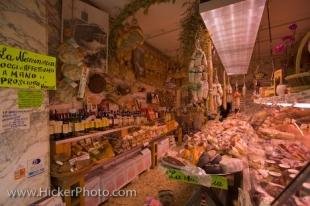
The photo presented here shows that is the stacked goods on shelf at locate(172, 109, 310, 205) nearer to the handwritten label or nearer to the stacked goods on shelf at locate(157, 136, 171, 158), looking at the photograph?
the handwritten label

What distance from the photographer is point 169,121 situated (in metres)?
5.90

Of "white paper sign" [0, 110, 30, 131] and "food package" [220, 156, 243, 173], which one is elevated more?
"white paper sign" [0, 110, 30, 131]

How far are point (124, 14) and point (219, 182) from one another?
2.48 metres

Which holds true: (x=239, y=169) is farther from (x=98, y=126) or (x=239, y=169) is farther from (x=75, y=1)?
(x=75, y=1)

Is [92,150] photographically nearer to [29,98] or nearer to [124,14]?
[29,98]

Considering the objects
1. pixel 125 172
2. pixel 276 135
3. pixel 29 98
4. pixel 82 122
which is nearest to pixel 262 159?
pixel 276 135

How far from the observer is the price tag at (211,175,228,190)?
166 centimetres

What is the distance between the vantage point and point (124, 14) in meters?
2.94

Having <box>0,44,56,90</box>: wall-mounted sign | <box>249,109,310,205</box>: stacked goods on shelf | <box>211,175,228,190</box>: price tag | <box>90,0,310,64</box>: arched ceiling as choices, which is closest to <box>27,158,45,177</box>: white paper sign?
<box>0,44,56,90</box>: wall-mounted sign

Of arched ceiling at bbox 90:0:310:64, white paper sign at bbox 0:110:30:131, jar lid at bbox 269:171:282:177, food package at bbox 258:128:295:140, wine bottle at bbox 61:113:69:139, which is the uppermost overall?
arched ceiling at bbox 90:0:310:64

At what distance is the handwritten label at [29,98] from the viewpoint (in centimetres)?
202

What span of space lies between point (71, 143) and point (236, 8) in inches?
100

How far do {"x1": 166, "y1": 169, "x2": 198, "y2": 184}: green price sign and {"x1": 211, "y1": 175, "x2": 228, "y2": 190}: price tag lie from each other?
14 cm

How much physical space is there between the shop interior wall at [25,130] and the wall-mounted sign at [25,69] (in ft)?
0.25
